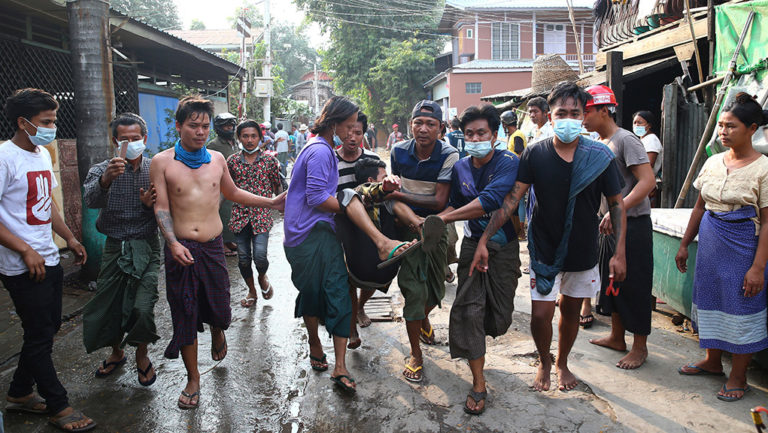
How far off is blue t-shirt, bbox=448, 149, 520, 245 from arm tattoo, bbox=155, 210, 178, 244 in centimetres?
188

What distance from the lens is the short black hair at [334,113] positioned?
3.67 meters

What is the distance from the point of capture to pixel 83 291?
5.88 metres

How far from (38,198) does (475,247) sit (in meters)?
2.68

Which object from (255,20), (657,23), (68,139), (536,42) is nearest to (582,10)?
(536,42)

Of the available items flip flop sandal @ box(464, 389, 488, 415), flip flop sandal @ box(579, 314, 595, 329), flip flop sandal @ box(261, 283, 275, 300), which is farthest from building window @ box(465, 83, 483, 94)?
flip flop sandal @ box(464, 389, 488, 415)

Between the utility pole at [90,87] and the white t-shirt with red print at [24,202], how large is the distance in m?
2.78

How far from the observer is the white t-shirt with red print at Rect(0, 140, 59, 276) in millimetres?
Result: 2982

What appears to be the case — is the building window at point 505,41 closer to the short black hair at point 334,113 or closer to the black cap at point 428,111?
the black cap at point 428,111

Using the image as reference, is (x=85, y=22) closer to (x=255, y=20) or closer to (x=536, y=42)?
(x=536, y=42)

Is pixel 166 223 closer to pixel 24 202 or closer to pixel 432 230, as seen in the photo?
pixel 24 202

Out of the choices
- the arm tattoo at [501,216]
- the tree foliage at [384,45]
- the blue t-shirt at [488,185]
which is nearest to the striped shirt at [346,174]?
the blue t-shirt at [488,185]

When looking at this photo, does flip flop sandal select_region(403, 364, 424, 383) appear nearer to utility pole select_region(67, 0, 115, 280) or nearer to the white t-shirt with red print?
the white t-shirt with red print

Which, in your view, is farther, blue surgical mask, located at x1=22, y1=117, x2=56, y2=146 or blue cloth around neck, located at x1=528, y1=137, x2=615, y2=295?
blue cloth around neck, located at x1=528, y1=137, x2=615, y2=295

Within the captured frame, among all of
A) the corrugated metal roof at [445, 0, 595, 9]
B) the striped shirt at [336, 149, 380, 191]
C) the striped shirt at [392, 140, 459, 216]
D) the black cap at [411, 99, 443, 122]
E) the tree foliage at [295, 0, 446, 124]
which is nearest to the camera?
the black cap at [411, 99, 443, 122]
